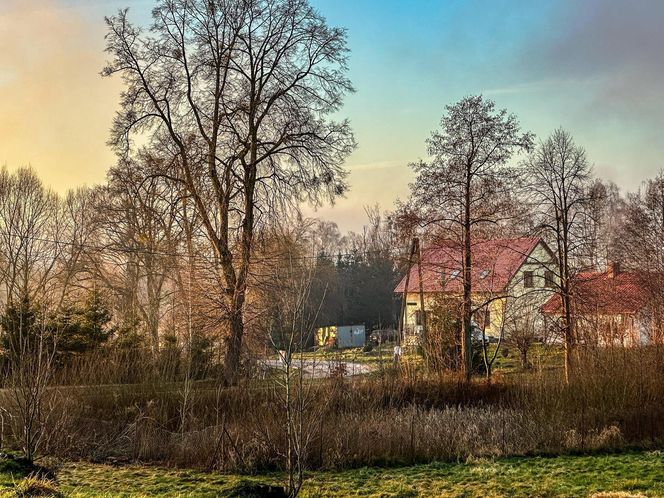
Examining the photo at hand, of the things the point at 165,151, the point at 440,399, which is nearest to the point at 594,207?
the point at 440,399

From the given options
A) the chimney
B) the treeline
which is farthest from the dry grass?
the chimney

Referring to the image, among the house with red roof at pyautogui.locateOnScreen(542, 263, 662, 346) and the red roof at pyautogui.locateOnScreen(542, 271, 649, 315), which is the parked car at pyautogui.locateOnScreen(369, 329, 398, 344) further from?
the red roof at pyautogui.locateOnScreen(542, 271, 649, 315)

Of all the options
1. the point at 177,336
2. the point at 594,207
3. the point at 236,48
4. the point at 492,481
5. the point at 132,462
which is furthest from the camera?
the point at 236,48

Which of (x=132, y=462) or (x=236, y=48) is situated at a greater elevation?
(x=236, y=48)

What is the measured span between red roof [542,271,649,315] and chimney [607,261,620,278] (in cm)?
36

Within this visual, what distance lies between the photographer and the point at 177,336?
56.4 ft

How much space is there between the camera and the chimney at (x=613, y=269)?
18.3m

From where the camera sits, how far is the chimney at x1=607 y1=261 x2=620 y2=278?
60.0 feet

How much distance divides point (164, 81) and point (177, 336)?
864 centimetres

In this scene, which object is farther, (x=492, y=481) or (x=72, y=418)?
(x=72, y=418)

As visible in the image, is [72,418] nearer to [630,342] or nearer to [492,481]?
[492,481]

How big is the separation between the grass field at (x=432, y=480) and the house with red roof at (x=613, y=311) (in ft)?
14.6

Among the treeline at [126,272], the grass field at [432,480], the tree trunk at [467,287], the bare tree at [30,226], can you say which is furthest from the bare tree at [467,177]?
the bare tree at [30,226]

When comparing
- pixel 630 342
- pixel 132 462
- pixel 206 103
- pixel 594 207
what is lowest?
pixel 132 462
